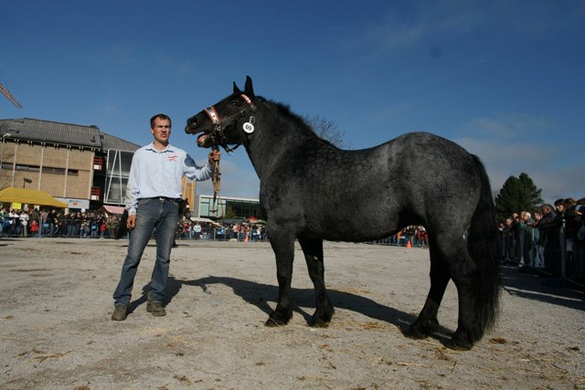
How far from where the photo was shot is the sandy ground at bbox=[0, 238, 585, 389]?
288cm

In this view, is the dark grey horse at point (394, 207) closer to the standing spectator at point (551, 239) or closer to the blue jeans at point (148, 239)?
the blue jeans at point (148, 239)

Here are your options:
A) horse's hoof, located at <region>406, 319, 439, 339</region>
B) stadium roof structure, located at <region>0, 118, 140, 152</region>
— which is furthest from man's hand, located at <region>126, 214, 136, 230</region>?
stadium roof structure, located at <region>0, 118, 140, 152</region>

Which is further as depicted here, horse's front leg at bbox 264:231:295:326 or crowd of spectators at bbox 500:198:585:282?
crowd of spectators at bbox 500:198:585:282

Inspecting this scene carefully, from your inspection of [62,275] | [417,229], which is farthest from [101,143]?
[62,275]

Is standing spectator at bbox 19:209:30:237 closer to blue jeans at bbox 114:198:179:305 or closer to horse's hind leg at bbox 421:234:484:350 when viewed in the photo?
blue jeans at bbox 114:198:179:305

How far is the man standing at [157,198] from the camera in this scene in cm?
481

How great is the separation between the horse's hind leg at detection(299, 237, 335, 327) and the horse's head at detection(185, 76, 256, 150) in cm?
174

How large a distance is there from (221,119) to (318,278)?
8.22 feet

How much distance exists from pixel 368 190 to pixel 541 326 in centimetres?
306

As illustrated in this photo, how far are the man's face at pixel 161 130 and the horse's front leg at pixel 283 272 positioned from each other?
197cm

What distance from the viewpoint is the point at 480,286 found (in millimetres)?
3863

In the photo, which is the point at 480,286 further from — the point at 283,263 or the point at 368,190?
the point at 283,263

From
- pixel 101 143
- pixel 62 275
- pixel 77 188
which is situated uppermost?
pixel 101 143

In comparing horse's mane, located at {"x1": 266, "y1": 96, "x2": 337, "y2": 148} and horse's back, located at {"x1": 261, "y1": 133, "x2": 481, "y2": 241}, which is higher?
horse's mane, located at {"x1": 266, "y1": 96, "x2": 337, "y2": 148}
